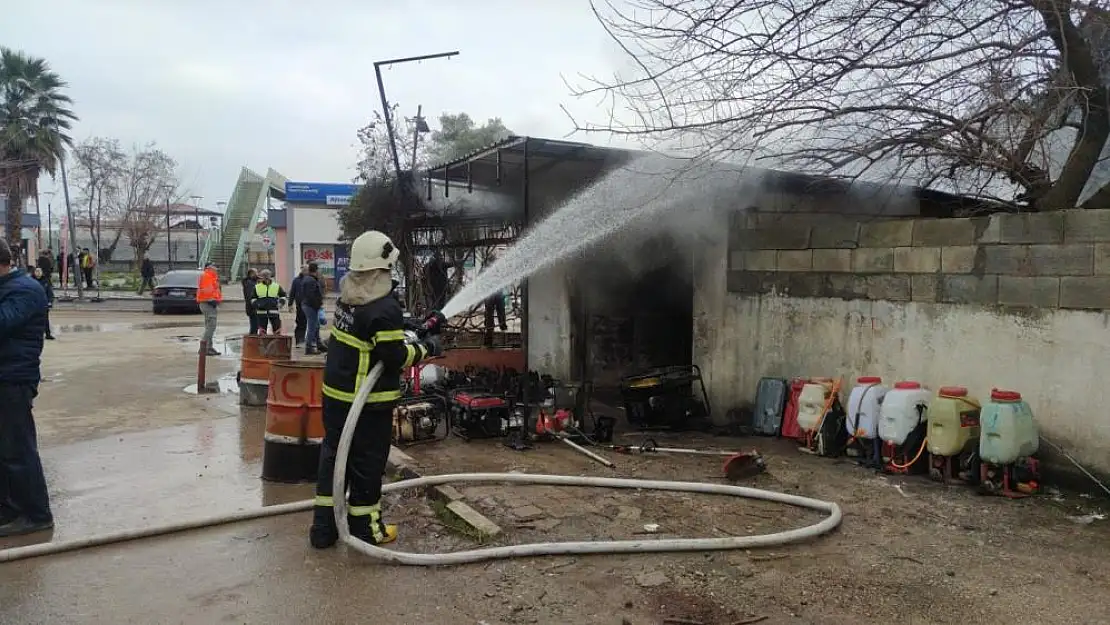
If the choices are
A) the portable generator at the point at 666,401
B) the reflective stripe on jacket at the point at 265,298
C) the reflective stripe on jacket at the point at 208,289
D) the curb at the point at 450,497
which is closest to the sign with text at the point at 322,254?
the reflective stripe on jacket at the point at 265,298

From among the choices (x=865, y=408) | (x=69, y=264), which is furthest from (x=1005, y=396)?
(x=69, y=264)

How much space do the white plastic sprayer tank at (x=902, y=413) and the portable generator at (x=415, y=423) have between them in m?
3.94

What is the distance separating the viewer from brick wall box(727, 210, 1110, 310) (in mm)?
5414

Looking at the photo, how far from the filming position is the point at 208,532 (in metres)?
4.55

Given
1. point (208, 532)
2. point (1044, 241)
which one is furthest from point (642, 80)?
point (208, 532)

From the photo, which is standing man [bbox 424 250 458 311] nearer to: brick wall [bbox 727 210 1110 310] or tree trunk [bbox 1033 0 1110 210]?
brick wall [bbox 727 210 1110 310]

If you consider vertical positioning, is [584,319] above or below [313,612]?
above

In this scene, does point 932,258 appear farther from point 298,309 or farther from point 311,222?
point 311,222

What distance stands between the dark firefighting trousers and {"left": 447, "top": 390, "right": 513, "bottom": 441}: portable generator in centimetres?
259

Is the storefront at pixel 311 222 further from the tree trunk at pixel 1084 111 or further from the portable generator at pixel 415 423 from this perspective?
the tree trunk at pixel 1084 111

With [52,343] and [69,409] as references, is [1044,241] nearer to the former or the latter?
[69,409]

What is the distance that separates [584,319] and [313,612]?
6.76 metres

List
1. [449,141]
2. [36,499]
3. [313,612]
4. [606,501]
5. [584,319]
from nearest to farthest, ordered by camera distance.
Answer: [313,612]
[36,499]
[606,501]
[584,319]
[449,141]

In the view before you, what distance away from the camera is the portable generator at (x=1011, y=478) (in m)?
5.34
